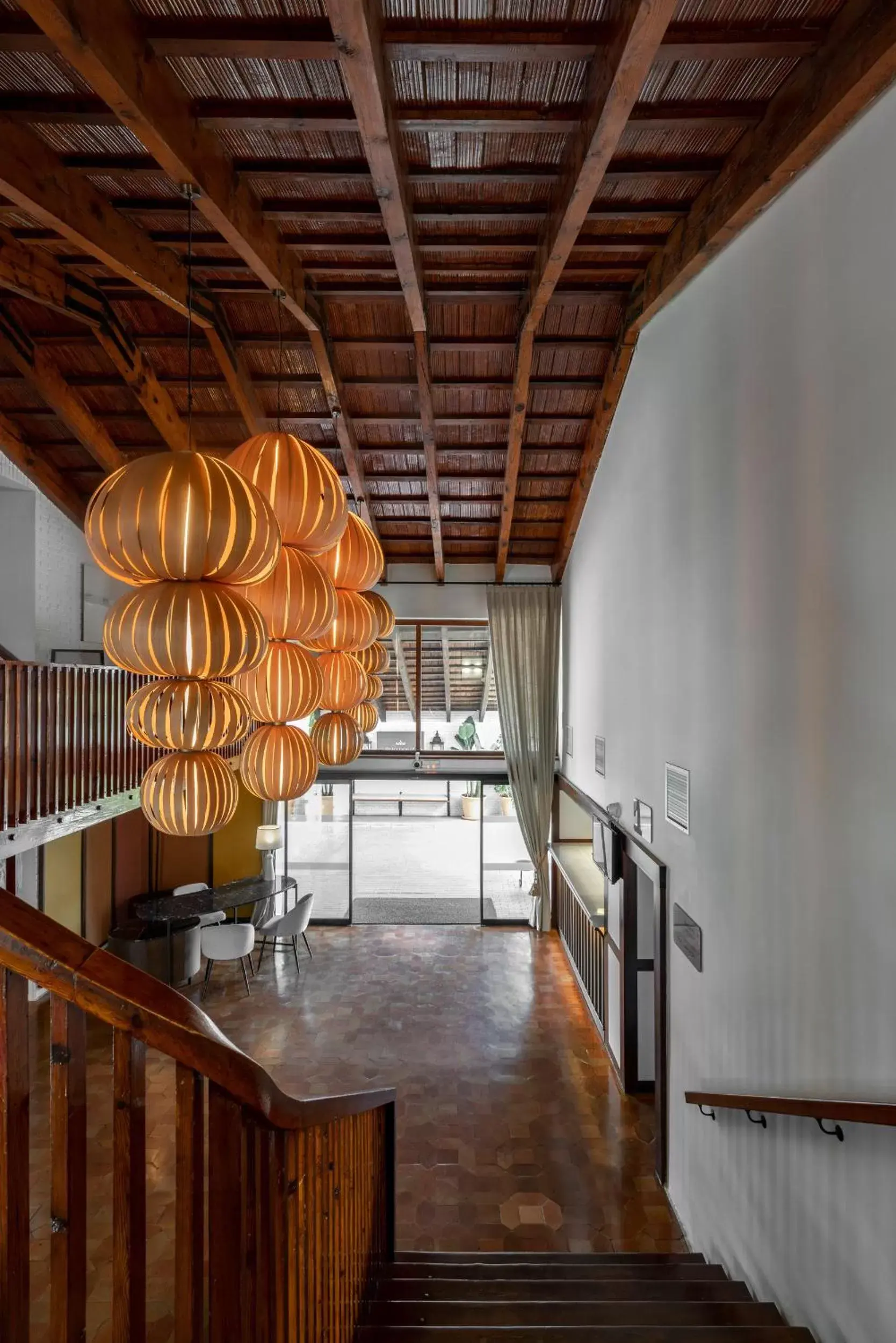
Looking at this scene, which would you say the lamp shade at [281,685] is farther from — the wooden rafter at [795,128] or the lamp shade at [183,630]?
the wooden rafter at [795,128]

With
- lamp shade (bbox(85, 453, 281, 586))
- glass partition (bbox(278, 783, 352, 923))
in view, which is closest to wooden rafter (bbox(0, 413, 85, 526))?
glass partition (bbox(278, 783, 352, 923))

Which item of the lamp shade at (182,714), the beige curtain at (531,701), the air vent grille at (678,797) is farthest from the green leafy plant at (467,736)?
the lamp shade at (182,714)

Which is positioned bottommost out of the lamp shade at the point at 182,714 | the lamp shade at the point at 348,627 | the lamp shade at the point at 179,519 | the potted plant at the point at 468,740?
the potted plant at the point at 468,740

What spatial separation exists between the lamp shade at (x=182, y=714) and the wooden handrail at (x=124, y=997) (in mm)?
1175

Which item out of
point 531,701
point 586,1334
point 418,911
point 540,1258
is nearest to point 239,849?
point 418,911

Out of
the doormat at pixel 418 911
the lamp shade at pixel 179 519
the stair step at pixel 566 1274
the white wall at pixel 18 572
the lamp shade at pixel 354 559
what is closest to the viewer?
the lamp shade at pixel 179 519

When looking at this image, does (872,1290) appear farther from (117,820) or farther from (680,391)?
(117,820)

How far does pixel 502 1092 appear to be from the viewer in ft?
18.3

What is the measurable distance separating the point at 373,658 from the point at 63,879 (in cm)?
556

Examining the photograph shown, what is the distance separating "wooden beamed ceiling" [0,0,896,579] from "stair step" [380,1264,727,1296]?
4967 mm

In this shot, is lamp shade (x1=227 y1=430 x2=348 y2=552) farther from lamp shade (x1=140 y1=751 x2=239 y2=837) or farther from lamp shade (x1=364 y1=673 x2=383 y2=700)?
lamp shade (x1=364 y1=673 x2=383 y2=700)

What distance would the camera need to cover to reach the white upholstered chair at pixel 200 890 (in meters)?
8.30

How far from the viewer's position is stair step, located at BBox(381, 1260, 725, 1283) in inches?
129

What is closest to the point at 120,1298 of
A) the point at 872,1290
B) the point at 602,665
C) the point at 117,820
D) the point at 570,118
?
the point at 872,1290
